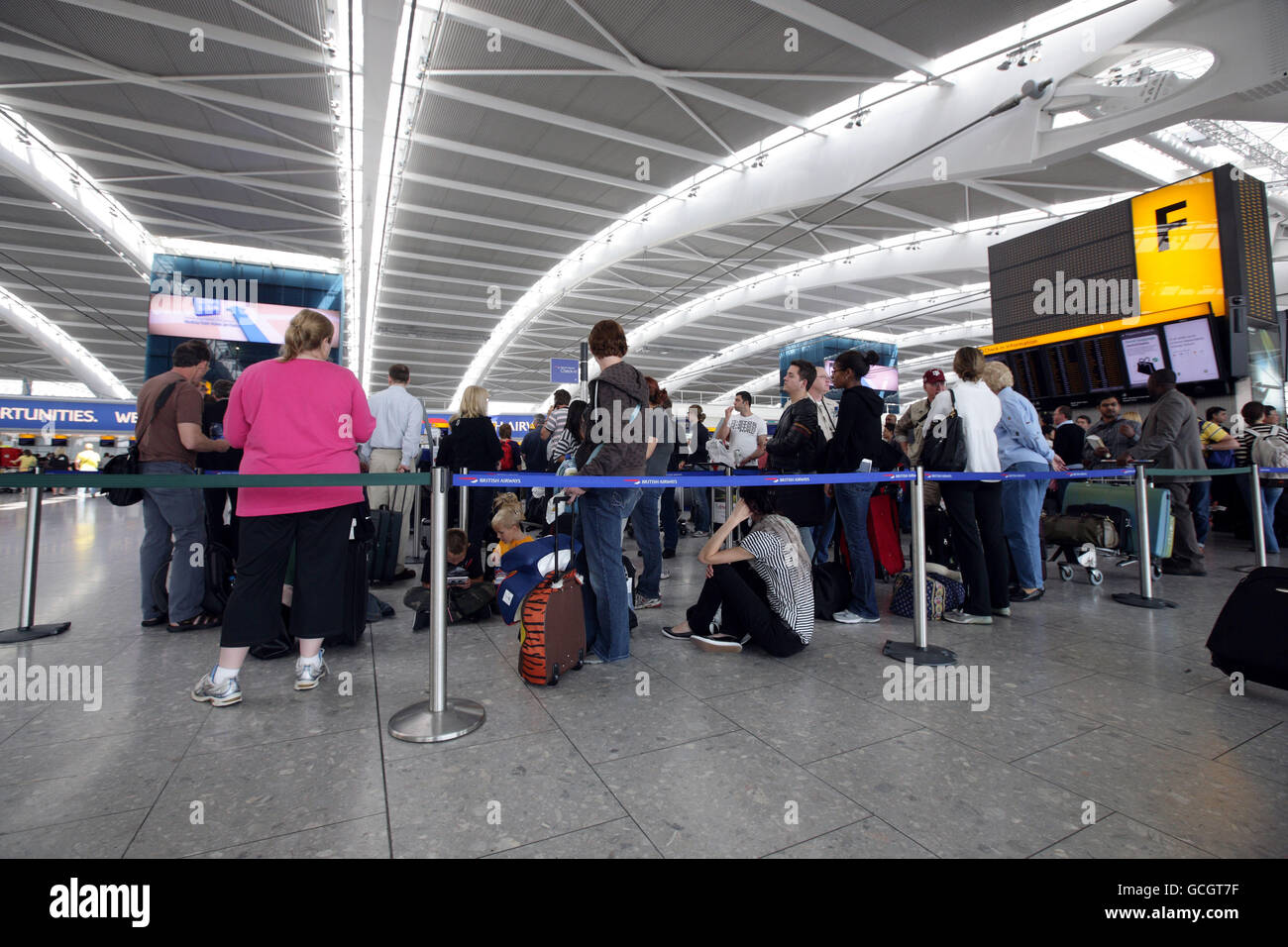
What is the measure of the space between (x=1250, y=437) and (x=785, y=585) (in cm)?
749

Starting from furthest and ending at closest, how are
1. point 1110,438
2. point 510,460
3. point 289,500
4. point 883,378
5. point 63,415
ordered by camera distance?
point 883,378, point 63,415, point 510,460, point 1110,438, point 289,500

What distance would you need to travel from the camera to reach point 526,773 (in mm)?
2037

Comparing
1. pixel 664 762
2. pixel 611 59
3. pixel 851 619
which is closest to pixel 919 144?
pixel 611 59

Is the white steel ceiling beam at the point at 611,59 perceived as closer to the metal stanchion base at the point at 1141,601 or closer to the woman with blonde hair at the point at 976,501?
the woman with blonde hair at the point at 976,501

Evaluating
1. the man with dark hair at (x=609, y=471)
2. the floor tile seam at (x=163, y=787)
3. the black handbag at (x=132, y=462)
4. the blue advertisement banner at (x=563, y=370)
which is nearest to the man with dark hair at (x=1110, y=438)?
the man with dark hair at (x=609, y=471)

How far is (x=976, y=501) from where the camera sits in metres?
4.38

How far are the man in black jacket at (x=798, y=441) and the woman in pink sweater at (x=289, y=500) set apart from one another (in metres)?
2.71

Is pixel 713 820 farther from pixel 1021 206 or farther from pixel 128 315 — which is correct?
pixel 128 315

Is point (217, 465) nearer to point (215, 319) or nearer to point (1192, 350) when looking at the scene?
point (215, 319)

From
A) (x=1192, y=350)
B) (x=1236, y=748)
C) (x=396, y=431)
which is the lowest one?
(x=1236, y=748)

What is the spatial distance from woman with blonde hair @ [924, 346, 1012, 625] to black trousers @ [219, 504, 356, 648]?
3.94 m

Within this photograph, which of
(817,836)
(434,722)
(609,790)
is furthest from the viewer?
(434,722)

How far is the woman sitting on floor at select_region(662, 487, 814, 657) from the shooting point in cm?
331
